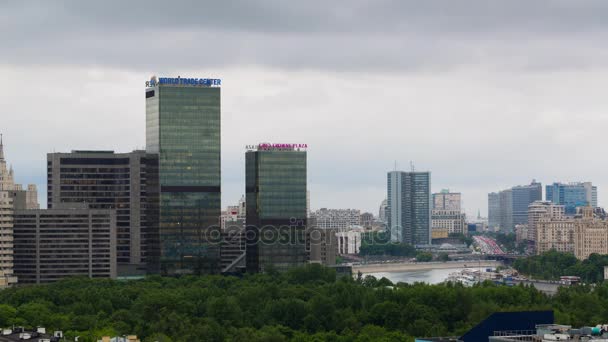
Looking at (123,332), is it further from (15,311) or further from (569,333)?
(569,333)

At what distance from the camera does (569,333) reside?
10512 centimetres

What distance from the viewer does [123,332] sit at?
6299 inches

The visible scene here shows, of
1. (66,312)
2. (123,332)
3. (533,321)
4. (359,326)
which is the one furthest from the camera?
(66,312)

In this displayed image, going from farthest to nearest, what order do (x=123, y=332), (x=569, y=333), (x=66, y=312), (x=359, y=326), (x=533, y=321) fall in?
(x=66, y=312), (x=359, y=326), (x=123, y=332), (x=533, y=321), (x=569, y=333)

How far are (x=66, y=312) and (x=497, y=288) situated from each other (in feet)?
188

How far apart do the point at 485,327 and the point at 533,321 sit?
507cm

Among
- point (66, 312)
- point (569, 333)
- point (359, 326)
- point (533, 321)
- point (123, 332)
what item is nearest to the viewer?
point (569, 333)

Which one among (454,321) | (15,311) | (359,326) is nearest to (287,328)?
(359,326)

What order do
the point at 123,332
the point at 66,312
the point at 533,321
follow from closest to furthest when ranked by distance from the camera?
1. the point at 533,321
2. the point at 123,332
3. the point at 66,312

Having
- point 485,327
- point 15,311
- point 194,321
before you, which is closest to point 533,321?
point 485,327

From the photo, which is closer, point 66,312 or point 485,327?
point 485,327

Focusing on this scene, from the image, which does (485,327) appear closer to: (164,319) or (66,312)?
(164,319)

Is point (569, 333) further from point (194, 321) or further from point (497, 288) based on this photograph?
point (497, 288)

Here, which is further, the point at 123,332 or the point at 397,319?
the point at 397,319
